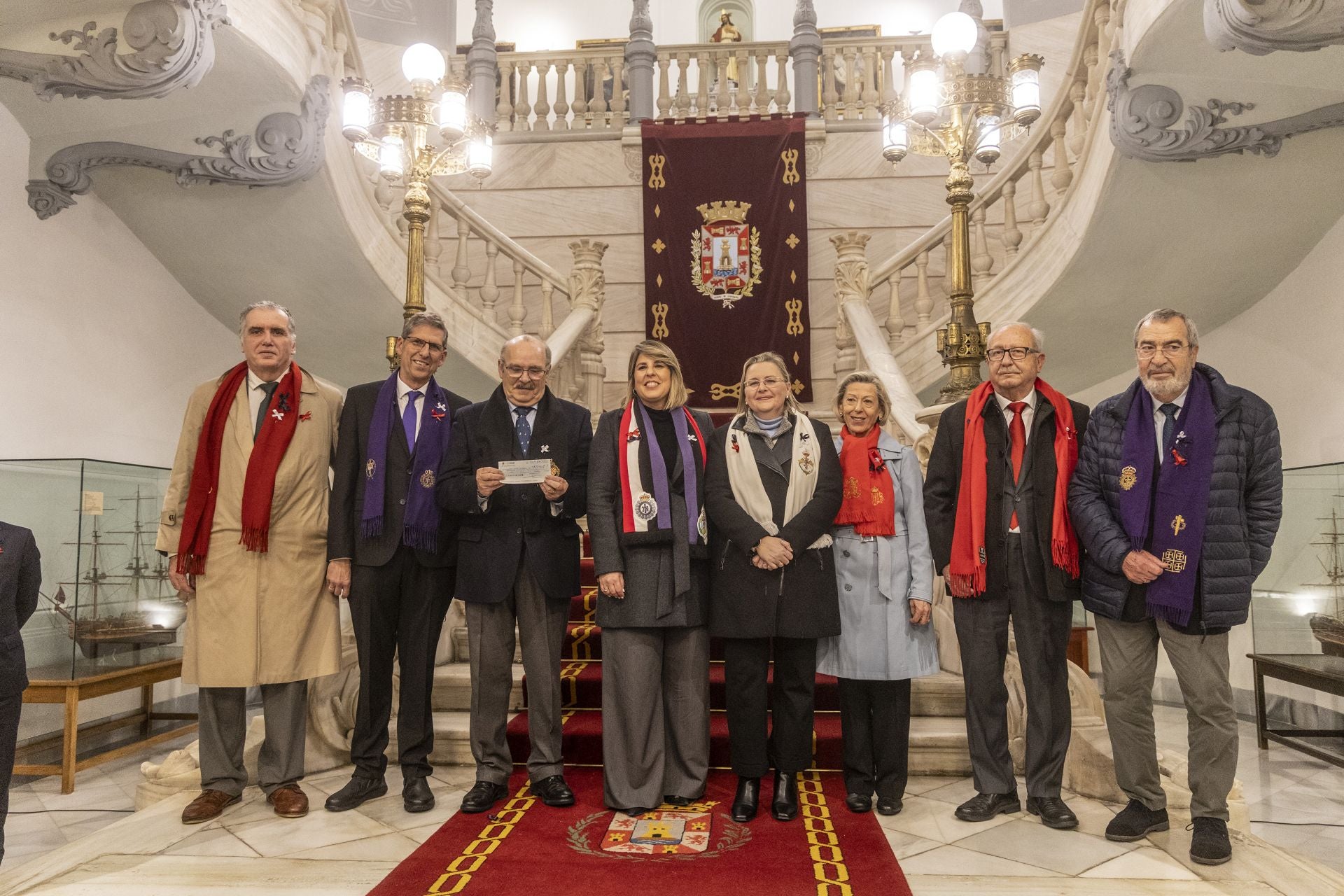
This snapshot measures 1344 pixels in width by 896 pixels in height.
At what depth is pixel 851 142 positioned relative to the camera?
8797mm

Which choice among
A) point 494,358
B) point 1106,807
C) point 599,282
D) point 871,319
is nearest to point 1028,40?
point 871,319

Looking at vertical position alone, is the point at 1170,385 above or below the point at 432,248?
below

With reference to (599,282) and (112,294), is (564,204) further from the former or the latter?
(112,294)

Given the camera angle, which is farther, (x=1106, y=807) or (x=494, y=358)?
(x=494, y=358)

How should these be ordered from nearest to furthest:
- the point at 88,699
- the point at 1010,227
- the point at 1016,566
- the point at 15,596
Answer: the point at 15,596 < the point at 1016,566 < the point at 88,699 < the point at 1010,227

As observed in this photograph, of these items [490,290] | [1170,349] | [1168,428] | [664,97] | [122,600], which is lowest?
[122,600]

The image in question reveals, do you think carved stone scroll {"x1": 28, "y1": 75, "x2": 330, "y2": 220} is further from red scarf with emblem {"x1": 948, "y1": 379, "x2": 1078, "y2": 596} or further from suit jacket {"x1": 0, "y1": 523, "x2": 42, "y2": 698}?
red scarf with emblem {"x1": 948, "y1": 379, "x2": 1078, "y2": 596}

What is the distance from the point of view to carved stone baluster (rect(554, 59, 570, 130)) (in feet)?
30.0

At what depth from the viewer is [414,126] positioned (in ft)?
15.5

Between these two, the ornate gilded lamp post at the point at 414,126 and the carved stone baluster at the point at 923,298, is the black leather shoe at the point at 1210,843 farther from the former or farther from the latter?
the carved stone baluster at the point at 923,298

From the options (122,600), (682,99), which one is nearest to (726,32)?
(682,99)

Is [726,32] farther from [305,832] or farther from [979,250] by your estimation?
[305,832]

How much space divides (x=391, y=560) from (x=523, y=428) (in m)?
0.60

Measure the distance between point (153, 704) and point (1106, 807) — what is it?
5.06 m
